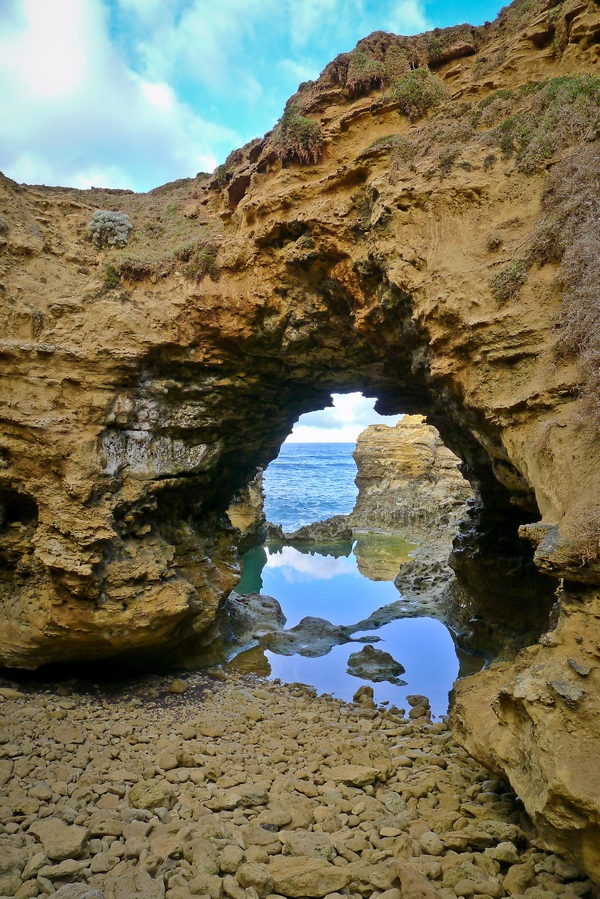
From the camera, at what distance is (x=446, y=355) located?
6270 mm

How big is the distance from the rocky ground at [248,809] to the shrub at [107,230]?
336 inches

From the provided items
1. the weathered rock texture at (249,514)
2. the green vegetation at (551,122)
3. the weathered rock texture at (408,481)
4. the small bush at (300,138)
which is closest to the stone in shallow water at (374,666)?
the green vegetation at (551,122)

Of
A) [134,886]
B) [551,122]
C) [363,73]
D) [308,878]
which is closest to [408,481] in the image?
[363,73]

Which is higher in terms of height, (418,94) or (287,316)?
(418,94)

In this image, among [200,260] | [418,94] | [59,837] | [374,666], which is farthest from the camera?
[374,666]

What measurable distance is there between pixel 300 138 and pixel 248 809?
32.2ft

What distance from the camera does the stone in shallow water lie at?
984cm

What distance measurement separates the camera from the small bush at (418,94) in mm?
7766

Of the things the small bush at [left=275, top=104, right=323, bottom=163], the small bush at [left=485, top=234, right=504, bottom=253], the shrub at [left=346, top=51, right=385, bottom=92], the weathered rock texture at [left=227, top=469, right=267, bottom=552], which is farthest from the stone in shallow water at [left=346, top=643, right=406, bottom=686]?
the weathered rock texture at [left=227, top=469, right=267, bottom=552]

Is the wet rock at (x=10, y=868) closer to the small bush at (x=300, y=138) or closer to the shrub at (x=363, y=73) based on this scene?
the small bush at (x=300, y=138)

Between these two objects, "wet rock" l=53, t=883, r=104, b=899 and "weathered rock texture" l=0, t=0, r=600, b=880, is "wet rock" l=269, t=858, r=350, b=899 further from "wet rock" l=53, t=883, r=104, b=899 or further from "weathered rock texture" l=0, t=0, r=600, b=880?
"weathered rock texture" l=0, t=0, r=600, b=880

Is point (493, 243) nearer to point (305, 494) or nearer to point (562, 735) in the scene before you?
point (562, 735)

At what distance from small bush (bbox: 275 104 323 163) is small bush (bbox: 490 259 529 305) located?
176 inches

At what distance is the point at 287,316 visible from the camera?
27.8 ft
